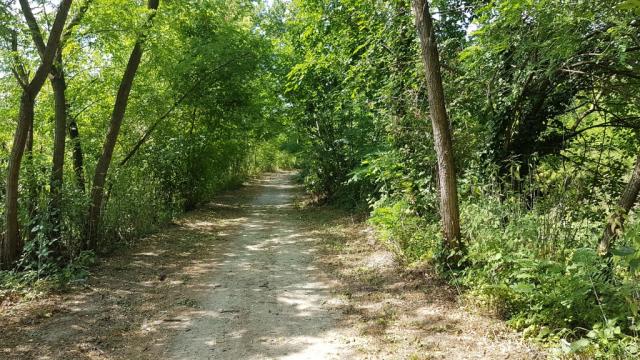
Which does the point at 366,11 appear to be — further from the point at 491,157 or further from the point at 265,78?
the point at 265,78

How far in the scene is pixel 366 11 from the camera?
8.09 metres

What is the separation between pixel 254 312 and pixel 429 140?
411 centimetres

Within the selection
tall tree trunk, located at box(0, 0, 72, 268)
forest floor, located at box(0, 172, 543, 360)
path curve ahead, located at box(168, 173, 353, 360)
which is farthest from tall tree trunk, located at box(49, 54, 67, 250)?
path curve ahead, located at box(168, 173, 353, 360)

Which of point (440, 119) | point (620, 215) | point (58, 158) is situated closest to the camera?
point (620, 215)

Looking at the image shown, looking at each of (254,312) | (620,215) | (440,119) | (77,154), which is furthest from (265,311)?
(77,154)

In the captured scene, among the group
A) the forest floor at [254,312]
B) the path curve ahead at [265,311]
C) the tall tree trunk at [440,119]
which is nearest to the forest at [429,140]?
the tall tree trunk at [440,119]

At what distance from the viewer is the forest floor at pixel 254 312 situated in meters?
4.61

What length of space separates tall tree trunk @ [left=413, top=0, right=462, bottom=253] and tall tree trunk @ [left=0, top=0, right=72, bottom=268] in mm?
5523

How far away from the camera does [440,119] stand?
6.09m

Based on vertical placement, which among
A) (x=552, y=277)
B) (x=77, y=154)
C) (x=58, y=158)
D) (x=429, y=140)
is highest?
(x=77, y=154)

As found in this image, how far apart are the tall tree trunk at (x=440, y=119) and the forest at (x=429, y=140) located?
0.02 metres

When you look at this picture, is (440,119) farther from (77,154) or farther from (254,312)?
Answer: (77,154)

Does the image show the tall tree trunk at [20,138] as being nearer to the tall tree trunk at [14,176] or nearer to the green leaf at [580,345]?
the tall tree trunk at [14,176]

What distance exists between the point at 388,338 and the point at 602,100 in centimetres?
509
